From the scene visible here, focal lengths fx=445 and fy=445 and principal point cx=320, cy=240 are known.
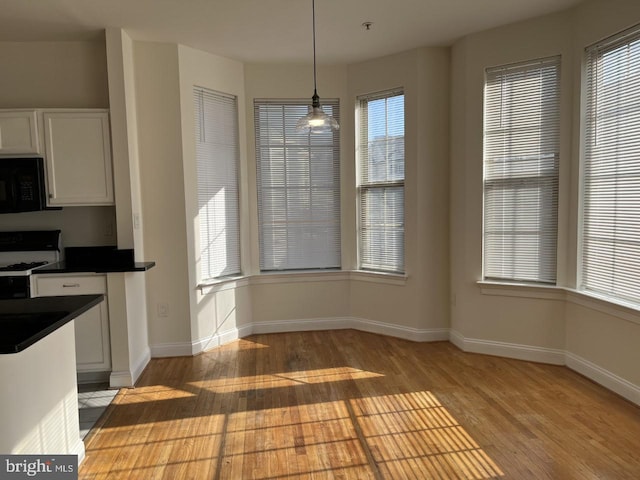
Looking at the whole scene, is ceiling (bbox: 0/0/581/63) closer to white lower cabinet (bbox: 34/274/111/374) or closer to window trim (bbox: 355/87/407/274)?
window trim (bbox: 355/87/407/274)

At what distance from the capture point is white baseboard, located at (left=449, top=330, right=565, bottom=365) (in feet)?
12.3

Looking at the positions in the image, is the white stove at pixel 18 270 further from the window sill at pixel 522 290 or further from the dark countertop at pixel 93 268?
the window sill at pixel 522 290

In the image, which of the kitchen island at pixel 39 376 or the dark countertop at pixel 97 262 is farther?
the dark countertop at pixel 97 262

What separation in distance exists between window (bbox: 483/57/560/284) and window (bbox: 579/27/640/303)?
0.27 m

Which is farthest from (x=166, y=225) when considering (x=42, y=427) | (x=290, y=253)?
(x=42, y=427)

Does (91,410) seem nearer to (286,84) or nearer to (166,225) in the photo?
(166,225)

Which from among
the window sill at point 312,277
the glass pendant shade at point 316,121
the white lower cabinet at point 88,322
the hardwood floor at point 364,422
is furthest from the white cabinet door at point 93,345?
the glass pendant shade at point 316,121

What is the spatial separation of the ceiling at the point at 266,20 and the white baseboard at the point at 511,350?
2.76 meters

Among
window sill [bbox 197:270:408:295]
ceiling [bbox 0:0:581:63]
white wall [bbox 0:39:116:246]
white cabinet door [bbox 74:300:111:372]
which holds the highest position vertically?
ceiling [bbox 0:0:581:63]

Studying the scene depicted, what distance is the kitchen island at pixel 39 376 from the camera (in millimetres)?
1671

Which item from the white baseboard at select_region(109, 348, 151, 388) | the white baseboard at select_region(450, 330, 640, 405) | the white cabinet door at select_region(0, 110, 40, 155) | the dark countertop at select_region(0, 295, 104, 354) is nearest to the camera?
the dark countertop at select_region(0, 295, 104, 354)

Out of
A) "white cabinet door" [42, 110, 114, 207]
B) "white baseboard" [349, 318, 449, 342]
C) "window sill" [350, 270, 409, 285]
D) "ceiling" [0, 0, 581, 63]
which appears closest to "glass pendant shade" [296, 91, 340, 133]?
"ceiling" [0, 0, 581, 63]

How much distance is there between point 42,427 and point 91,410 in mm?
1254

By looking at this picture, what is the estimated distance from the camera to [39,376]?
6.26ft
